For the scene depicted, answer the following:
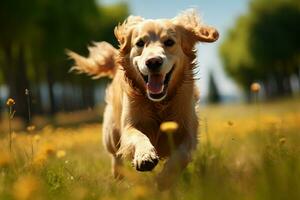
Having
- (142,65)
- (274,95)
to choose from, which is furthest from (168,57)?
(274,95)

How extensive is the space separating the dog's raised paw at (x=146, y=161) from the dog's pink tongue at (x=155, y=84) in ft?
4.02

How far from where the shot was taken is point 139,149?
466 centimetres

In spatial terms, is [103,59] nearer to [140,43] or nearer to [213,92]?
[140,43]

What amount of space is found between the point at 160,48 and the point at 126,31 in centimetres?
84

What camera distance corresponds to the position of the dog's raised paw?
14.4 ft

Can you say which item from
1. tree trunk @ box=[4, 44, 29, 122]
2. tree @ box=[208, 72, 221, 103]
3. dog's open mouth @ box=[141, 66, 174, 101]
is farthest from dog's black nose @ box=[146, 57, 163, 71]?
tree @ box=[208, 72, 221, 103]

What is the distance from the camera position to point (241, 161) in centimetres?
661

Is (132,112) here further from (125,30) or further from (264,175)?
(264,175)

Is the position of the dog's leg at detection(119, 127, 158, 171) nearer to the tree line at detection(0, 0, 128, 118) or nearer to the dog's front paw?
the dog's front paw

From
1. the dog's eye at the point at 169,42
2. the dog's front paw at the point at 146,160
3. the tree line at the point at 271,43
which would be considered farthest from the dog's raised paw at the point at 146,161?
the tree line at the point at 271,43

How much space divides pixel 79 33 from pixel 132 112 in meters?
32.8

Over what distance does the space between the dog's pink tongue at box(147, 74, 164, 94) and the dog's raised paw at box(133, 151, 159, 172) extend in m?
1.23

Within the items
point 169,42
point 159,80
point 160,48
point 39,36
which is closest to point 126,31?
point 169,42

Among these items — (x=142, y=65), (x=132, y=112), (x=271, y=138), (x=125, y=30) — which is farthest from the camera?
(x=125, y=30)
